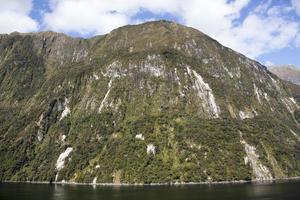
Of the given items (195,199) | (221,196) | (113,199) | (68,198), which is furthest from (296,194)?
(68,198)

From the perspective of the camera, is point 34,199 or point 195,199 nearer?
point 195,199

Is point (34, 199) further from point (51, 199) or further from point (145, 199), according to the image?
point (145, 199)

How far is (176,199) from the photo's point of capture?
181750 mm

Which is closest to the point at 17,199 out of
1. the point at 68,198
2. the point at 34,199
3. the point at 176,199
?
the point at 34,199

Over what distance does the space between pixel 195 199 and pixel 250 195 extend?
3069cm

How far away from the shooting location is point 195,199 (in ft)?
587

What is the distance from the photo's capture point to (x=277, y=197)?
18512cm

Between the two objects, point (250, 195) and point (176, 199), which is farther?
point (250, 195)

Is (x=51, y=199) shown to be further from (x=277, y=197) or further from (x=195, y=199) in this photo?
(x=277, y=197)

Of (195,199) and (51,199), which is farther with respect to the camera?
(51,199)

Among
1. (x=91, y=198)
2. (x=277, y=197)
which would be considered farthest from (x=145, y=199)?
(x=277, y=197)

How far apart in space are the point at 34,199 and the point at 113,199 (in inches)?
1290

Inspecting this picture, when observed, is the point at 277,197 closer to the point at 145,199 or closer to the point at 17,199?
the point at 145,199

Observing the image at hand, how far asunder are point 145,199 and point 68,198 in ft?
112
